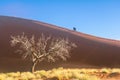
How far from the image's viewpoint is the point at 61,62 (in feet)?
160

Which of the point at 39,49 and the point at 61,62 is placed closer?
the point at 39,49

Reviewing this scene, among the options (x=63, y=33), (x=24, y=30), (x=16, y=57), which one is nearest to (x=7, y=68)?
(x=16, y=57)

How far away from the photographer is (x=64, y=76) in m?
19.6

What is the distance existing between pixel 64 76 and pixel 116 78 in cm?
362

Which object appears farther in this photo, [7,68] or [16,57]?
[16,57]

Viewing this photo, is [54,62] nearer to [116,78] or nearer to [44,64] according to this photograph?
[44,64]

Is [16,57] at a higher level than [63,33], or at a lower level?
lower

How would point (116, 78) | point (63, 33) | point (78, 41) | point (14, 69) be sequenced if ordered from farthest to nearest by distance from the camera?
point (63, 33) → point (78, 41) → point (14, 69) → point (116, 78)

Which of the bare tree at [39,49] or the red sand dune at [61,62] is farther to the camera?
the red sand dune at [61,62]

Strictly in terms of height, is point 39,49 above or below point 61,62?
above

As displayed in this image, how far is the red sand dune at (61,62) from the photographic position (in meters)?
47.3

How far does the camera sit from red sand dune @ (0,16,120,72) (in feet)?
155

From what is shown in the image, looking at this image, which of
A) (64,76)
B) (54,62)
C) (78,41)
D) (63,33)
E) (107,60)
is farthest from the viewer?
(63,33)

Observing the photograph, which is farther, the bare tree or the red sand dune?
the red sand dune
